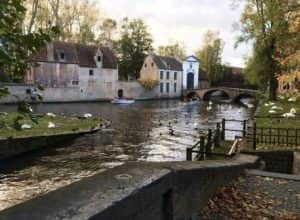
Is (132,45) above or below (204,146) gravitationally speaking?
above

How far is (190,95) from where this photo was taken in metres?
67.8

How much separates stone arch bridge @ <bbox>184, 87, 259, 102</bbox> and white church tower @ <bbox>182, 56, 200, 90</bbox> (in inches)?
156

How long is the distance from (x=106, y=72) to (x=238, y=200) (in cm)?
5050

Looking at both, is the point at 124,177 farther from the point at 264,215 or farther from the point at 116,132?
the point at 116,132

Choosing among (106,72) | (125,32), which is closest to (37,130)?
(106,72)

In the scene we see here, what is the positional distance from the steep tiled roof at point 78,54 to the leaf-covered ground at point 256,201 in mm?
44013

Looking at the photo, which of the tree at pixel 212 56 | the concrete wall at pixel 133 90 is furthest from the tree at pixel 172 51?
the concrete wall at pixel 133 90

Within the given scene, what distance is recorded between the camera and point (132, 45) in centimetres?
6650

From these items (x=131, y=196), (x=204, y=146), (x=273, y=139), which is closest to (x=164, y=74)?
(x=273, y=139)

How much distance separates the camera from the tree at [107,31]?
2602 inches

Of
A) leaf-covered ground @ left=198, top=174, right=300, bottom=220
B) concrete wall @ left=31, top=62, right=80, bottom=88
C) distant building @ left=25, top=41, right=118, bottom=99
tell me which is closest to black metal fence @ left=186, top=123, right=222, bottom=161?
leaf-covered ground @ left=198, top=174, right=300, bottom=220

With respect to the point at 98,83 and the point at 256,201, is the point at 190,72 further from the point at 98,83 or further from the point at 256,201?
the point at 256,201

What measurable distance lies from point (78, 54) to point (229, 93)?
24.7 m

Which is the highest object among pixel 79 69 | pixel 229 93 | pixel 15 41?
pixel 79 69
